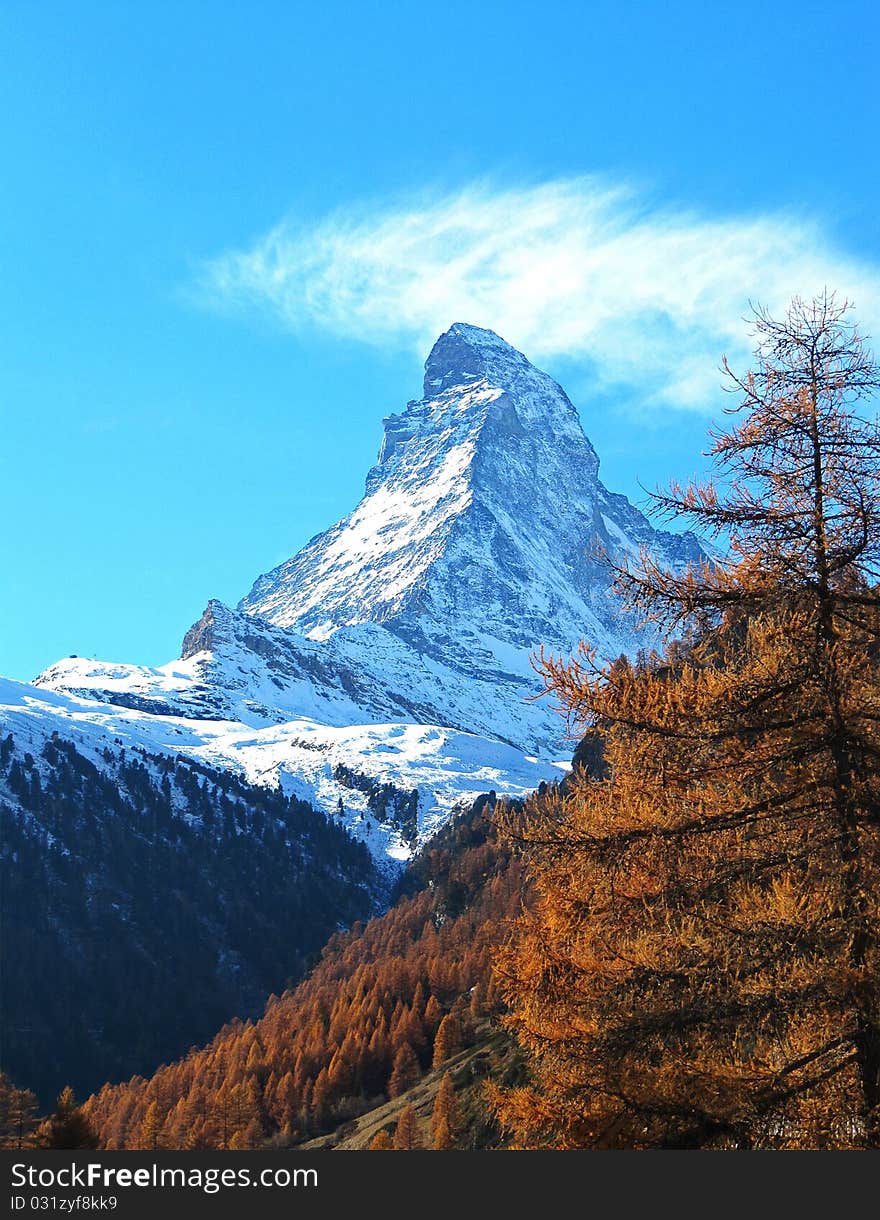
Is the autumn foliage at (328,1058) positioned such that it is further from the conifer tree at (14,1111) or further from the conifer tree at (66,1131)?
the conifer tree at (66,1131)

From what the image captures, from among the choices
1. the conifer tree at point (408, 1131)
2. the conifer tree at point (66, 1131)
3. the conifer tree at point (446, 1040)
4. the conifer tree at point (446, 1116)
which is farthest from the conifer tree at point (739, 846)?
the conifer tree at point (446, 1040)

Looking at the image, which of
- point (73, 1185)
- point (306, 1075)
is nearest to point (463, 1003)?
point (306, 1075)

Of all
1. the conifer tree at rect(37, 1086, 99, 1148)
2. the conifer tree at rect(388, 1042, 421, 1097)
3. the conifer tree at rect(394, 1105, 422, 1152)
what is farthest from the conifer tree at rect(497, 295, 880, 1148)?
the conifer tree at rect(388, 1042, 421, 1097)

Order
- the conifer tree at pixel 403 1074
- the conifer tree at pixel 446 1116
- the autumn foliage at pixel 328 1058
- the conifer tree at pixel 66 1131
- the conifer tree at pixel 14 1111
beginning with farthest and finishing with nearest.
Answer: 1. the autumn foliage at pixel 328 1058
2. the conifer tree at pixel 403 1074
3. the conifer tree at pixel 446 1116
4. the conifer tree at pixel 14 1111
5. the conifer tree at pixel 66 1131

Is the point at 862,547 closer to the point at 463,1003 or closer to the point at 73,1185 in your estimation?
the point at 73,1185

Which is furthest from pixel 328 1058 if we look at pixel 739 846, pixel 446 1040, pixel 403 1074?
pixel 739 846

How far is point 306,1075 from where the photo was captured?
367ft

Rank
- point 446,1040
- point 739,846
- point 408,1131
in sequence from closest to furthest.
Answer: point 739,846, point 408,1131, point 446,1040

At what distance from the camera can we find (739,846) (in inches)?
461

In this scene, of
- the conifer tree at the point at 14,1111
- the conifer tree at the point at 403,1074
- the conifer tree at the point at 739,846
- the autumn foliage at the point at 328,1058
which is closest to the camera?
the conifer tree at the point at 739,846

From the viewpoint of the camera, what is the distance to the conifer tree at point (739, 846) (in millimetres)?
10633

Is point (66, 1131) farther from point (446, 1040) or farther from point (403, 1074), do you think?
point (403, 1074)

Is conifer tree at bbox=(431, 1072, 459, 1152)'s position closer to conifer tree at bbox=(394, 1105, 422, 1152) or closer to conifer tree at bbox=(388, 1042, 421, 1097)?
conifer tree at bbox=(394, 1105, 422, 1152)

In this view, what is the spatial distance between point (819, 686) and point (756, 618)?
112 cm
